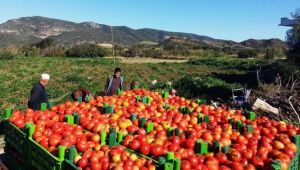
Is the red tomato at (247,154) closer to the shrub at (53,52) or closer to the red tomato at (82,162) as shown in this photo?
the red tomato at (82,162)

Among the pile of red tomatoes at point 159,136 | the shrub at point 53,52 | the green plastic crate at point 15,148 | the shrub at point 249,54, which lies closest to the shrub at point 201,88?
the pile of red tomatoes at point 159,136

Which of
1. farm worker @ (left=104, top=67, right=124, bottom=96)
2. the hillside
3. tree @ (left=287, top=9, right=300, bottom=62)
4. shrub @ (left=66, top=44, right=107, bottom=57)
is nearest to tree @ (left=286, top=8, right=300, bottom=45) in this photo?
tree @ (left=287, top=9, right=300, bottom=62)

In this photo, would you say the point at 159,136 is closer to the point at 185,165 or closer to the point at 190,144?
the point at 190,144

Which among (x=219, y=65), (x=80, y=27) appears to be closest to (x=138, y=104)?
(x=219, y=65)

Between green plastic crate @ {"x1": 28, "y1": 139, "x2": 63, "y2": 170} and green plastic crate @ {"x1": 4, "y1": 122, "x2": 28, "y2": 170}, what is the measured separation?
0.20 meters

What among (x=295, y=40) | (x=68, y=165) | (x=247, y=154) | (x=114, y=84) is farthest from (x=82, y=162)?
(x=295, y=40)

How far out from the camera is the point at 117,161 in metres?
4.31

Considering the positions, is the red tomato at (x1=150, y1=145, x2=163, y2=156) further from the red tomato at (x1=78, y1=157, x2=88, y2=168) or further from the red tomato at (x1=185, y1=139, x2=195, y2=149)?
the red tomato at (x1=78, y1=157, x2=88, y2=168)

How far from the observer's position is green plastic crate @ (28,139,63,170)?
434cm

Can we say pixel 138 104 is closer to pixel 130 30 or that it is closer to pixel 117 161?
pixel 117 161

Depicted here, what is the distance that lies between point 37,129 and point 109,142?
1.12m

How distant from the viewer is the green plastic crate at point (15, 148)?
5.35m

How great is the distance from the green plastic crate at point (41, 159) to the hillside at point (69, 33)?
114m

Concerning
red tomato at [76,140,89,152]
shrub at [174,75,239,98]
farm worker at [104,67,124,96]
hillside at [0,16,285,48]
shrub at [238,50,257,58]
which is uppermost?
hillside at [0,16,285,48]
